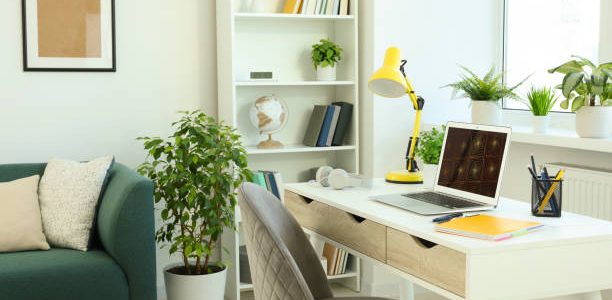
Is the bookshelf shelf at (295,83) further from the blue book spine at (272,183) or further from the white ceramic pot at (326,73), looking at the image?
the blue book spine at (272,183)

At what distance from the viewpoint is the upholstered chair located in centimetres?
204

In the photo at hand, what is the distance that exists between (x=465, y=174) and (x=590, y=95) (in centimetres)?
87

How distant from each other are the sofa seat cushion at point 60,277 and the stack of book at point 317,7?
1.70 metres

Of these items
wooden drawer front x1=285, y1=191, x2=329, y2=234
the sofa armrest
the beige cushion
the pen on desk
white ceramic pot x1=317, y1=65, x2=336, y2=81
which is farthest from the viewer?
white ceramic pot x1=317, y1=65, x2=336, y2=81

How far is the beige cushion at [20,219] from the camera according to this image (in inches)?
139

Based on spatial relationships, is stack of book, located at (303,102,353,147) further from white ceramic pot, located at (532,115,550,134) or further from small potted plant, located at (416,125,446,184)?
small potted plant, located at (416,125,446,184)

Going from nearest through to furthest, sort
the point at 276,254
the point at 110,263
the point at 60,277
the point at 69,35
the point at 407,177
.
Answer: the point at 276,254, the point at 407,177, the point at 60,277, the point at 110,263, the point at 69,35

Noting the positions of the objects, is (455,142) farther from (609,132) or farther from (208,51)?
(208,51)

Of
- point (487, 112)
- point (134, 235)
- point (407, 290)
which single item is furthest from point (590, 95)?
point (134, 235)

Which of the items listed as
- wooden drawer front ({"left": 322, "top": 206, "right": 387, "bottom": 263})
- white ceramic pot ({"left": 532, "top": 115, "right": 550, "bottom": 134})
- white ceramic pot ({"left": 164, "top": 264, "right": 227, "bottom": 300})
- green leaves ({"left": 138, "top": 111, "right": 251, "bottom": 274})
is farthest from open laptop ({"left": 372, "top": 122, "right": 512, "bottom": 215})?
white ceramic pot ({"left": 164, "top": 264, "right": 227, "bottom": 300})

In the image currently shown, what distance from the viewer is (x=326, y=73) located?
4.45 m

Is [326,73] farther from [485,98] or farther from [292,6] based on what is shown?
[485,98]

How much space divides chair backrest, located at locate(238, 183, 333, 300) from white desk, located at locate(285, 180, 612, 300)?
0.73 ft

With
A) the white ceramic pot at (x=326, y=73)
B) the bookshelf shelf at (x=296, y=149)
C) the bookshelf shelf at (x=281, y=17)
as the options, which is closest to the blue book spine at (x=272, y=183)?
the bookshelf shelf at (x=296, y=149)
